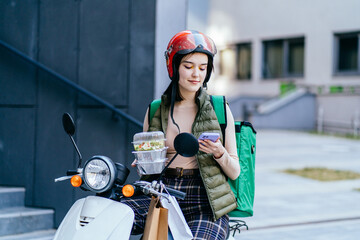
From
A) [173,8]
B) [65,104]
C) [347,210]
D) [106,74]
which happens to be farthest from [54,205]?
[347,210]

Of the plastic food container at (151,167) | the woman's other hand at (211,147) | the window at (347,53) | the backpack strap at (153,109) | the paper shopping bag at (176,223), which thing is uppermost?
the window at (347,53)

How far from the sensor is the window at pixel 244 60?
30.4m

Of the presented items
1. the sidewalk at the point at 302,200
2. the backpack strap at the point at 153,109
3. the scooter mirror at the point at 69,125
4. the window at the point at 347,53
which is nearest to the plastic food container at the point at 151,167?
the scooter mirror at the point at 69,125

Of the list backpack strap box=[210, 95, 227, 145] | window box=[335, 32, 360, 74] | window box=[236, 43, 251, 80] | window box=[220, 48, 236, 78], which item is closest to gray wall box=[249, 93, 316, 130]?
window box=[335, 32, 360, 74]

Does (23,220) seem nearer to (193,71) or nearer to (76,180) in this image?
(76,180)

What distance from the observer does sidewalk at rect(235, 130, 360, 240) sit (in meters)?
6.42

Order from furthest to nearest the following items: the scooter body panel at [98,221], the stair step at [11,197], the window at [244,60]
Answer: the window at [244,60], the stair step at [11,197], the scooter body panel at [98,221]

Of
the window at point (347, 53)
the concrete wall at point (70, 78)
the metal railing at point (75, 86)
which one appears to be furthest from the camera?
the window at point (347, 53)

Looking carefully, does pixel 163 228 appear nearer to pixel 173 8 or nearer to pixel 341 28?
pixel 173 8

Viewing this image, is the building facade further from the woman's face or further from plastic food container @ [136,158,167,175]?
plastic food container @ [136,158,167,175]

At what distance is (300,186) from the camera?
9859 mm

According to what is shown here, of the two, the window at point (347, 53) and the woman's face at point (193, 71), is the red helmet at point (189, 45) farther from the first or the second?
the window at point (347, 53)

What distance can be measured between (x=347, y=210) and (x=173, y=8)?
4.21 metres

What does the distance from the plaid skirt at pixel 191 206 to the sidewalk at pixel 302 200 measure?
122 inches
